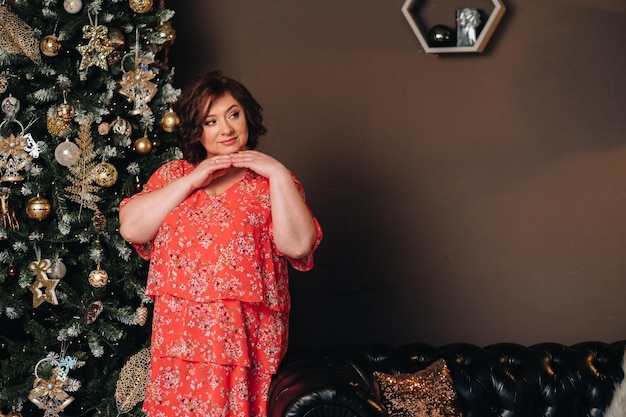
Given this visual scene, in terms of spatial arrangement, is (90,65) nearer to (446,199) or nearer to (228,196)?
(228,196)

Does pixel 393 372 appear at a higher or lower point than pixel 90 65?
lower

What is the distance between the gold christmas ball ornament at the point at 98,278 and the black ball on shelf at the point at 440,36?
5.66ft

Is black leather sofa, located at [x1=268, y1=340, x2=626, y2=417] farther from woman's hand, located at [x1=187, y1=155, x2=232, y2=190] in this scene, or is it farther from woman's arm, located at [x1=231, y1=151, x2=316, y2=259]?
woman's hand, located at [x1=187, y1=155, x2=232, y2=190]

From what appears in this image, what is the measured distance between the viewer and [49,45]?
288cm

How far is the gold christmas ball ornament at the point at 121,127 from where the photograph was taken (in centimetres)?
297

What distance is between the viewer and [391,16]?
3688mm

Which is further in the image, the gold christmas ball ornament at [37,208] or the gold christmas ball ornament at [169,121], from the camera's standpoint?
the gold christmas ball ornament at [169,121]

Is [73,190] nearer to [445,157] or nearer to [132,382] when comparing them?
[132,382]

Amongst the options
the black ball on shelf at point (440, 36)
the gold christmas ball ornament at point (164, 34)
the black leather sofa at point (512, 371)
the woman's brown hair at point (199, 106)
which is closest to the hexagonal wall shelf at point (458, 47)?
the black ball on shelf at point (440, 36)

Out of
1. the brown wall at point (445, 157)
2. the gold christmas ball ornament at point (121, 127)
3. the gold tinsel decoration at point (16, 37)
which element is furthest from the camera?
the brown wall at point (445, 157)

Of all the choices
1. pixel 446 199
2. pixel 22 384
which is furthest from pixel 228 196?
pixel 446 199

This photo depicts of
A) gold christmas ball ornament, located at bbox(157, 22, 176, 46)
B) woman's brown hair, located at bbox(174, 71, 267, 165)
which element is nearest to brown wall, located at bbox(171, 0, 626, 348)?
gold christmas ball ornament, located at bbox(157, 22, 176, 46)

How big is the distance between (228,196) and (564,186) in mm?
1789

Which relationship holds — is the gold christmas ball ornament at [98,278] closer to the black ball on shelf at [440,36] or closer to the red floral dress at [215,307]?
the red floral dress at [215,307]
